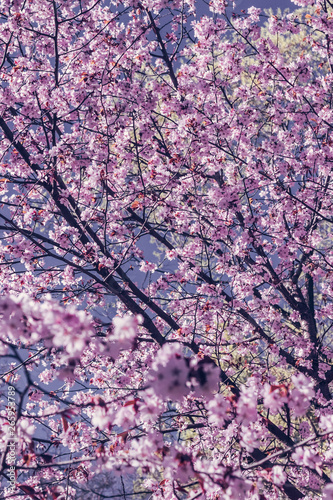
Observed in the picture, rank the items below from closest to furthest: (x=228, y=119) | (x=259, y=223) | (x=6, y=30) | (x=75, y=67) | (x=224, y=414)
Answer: (x=224, y=414), (x=6, y=30), (x=75, y=67), (x=228, y=119), (x=259, y=223)

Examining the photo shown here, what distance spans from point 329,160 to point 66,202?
4.33m

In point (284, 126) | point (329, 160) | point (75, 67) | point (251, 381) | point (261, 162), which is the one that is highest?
point (75, 67)

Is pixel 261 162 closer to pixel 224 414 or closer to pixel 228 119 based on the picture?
pixel 228 119

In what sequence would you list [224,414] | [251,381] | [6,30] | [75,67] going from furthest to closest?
[75,67] < [6,30] < [251,381] < [224,414]

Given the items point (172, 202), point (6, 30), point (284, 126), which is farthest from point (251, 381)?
point (6, 30)

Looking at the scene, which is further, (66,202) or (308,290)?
(308,290)

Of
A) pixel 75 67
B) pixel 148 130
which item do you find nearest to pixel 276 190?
pixel 148 130

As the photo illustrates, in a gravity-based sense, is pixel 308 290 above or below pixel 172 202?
below

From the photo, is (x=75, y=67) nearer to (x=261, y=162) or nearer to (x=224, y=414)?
(x=261, y=162)

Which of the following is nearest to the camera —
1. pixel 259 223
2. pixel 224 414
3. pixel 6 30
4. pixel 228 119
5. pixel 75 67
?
pixel 224 414

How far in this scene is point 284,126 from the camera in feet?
25.5

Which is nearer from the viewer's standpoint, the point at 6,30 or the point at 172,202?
the point at 6,30

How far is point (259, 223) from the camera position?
7.75 m

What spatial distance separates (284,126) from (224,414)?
6415 millimetres
